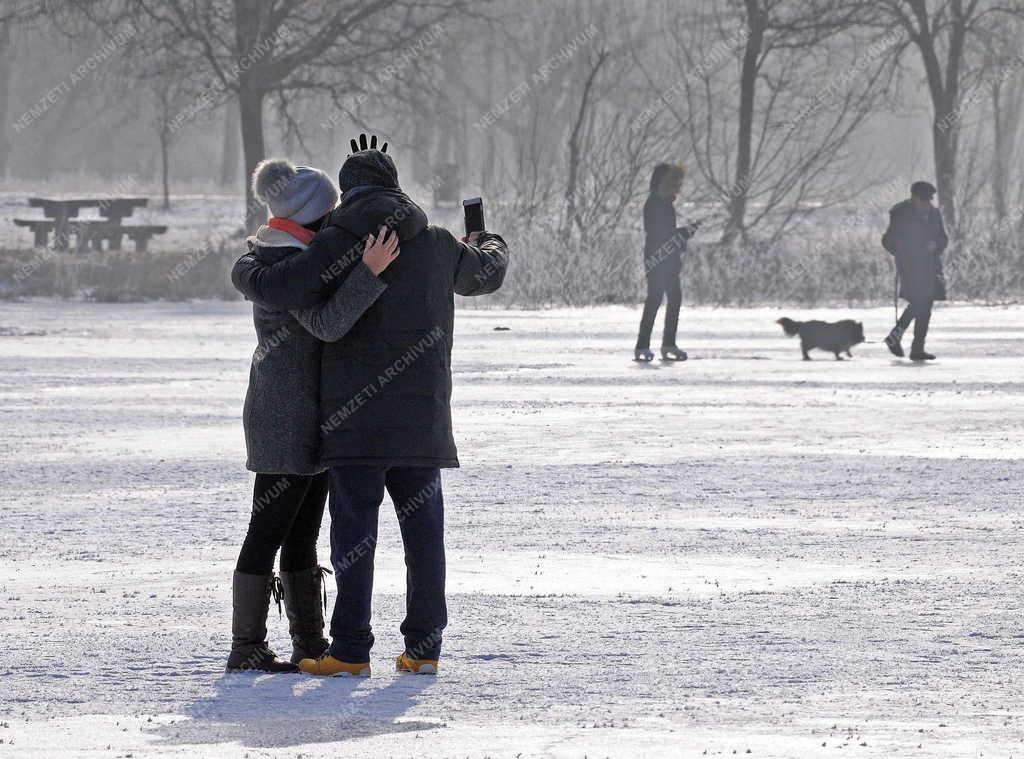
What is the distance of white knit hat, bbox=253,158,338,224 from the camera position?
18.9 ft

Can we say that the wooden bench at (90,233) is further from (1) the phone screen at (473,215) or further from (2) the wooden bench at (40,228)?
(1) the phone screen at (473,215)

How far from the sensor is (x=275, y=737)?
5.00 meters

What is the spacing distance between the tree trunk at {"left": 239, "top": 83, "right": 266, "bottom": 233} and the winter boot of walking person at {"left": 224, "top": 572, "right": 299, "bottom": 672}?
1138 inches

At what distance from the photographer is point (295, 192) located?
18.9ft

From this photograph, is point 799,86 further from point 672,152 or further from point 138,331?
point 138,331

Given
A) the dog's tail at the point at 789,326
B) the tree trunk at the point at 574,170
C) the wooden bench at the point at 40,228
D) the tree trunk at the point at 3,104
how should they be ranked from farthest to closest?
1. the tree trunk at the point at 3,104
2. the wooden bench at the point at 40,228
3. the tree trunk at the point at 574,170
4. the dog's tail at the point at 789,326

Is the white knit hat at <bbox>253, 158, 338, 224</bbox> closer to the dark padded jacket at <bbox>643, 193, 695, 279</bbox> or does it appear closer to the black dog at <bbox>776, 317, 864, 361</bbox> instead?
the dark padded jacket at <bbox>643, 193, 695, 279</bbox>

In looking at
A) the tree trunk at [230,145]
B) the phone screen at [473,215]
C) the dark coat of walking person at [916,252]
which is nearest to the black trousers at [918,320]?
the dark coat of walking person at [916,252]

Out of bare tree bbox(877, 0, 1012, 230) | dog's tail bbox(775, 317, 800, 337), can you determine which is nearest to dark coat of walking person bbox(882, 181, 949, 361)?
dog's tail bbox(775, 317, 800, 337)

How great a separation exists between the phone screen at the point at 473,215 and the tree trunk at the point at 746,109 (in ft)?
79.4

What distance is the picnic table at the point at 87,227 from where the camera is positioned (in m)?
34.8

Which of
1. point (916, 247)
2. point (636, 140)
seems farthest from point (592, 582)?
point (636, 140)

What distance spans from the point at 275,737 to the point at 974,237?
25.7 m

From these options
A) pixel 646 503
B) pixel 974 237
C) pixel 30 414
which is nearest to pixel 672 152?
pixel 974 237
